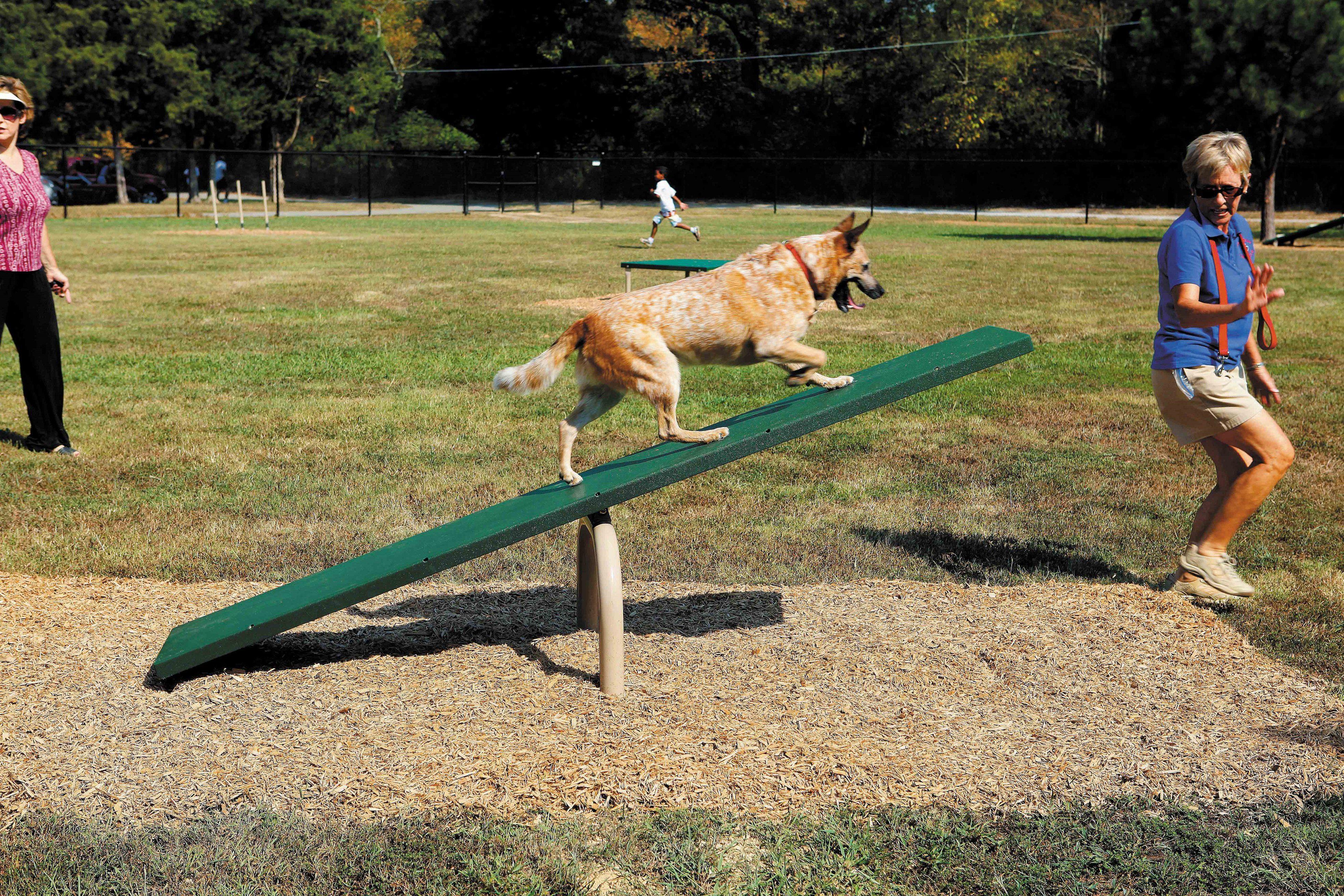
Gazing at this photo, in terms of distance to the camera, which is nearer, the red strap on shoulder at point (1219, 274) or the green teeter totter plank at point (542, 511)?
the green teeter totter plank at point (542, 511)

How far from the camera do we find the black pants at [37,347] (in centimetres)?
841

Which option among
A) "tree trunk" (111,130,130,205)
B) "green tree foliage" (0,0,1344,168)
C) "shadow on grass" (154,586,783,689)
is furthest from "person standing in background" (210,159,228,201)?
"shadow on grass" (154,586,783,689)

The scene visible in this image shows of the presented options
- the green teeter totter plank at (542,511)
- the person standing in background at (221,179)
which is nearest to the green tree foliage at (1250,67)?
the person standing in background at (221,179)

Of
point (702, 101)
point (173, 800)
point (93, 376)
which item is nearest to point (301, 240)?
point (93, 376)

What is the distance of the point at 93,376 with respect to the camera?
39.8 ft

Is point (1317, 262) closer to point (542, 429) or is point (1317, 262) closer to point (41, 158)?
point (542, 429)

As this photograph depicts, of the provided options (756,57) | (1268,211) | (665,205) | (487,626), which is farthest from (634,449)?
(756,57)

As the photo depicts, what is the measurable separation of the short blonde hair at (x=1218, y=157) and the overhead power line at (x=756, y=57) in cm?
5573

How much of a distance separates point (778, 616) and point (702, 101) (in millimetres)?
58872

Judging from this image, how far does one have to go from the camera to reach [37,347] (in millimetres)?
8617

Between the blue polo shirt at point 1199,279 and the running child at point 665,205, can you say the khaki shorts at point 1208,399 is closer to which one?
the blue polo shirt at point 1199,279

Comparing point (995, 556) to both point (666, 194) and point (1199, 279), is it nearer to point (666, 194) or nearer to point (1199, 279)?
point (1199, 279)

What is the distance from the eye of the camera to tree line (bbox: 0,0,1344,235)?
4903 cm

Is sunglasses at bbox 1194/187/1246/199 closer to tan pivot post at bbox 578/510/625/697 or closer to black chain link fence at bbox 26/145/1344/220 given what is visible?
tan pivot post at bbox 578/510/625/697
